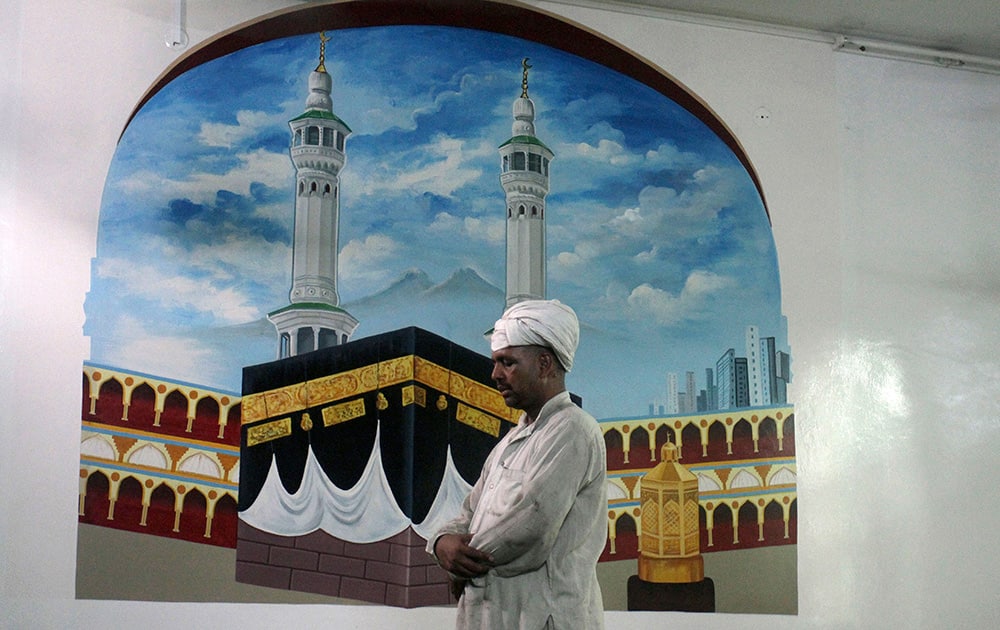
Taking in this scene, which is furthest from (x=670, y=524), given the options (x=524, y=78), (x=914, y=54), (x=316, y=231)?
(x=914, y=54)

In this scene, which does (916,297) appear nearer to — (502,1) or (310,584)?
(502,1)

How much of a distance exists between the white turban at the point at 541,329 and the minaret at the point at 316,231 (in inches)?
76.6

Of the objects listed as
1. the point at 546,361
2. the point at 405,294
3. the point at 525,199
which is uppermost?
the point at 525,199

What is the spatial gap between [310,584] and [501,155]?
2094 mm

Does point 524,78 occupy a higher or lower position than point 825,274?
higher

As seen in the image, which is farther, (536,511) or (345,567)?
(345,567)

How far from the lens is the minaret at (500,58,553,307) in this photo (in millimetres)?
4965

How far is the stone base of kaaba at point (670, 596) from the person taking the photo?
4848 millimetres

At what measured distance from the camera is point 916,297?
5457 millimetres

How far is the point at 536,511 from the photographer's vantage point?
261cm

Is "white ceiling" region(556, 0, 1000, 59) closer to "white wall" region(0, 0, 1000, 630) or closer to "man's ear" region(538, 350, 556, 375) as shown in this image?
"white wall" region(0, 0, 1000, 630)

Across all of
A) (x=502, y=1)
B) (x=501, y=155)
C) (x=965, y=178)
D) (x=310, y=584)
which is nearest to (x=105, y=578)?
(x=310, y=584)

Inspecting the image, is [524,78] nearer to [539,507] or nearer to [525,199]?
[525,199]

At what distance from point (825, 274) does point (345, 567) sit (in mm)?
2695
